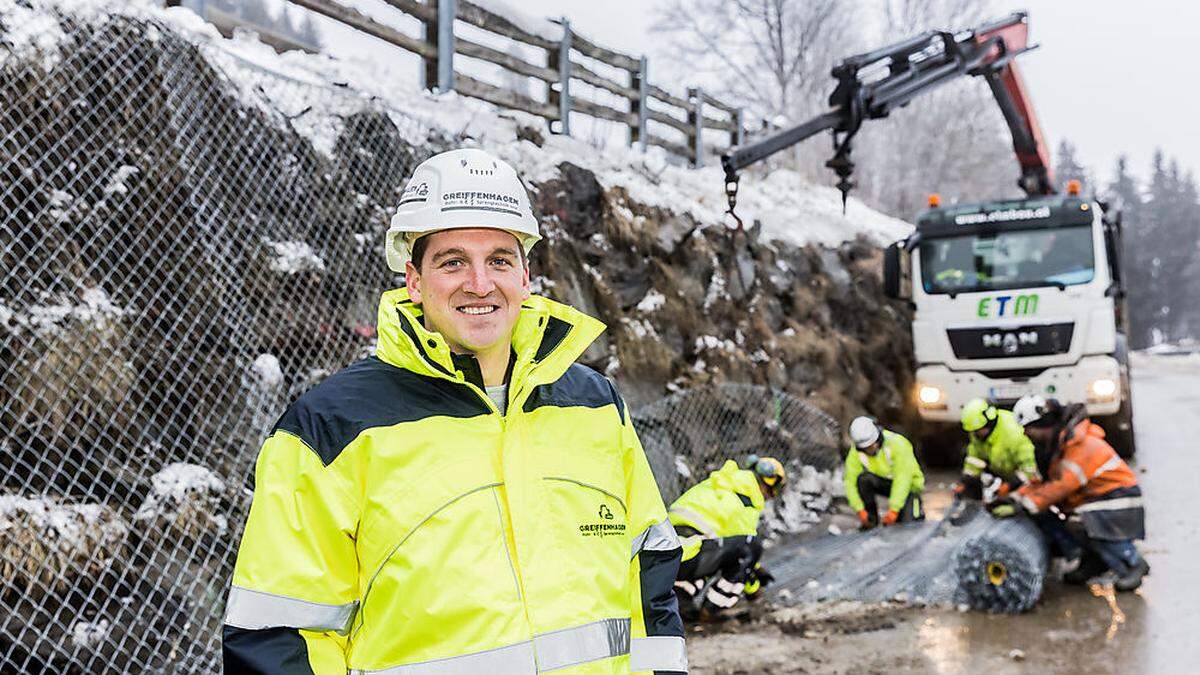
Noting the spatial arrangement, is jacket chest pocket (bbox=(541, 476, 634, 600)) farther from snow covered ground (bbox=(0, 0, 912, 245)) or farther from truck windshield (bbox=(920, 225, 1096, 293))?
truck windshield (bbox=(920, 225, 1096, 293))

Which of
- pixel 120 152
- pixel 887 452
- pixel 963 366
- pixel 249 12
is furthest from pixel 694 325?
pixel 120 152

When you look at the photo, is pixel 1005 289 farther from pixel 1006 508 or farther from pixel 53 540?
pixel 53 540

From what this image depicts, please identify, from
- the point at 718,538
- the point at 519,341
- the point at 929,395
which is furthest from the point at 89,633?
the point at 929,395

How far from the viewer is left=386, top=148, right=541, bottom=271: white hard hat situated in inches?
80.4

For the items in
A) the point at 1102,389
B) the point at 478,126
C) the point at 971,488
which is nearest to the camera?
the point at 478,126

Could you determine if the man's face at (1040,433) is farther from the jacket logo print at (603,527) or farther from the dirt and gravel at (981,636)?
the jacket logo print at (603,527)

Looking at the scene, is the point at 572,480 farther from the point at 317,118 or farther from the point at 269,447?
the point at 317,118

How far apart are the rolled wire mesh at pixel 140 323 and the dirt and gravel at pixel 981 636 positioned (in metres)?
2.92

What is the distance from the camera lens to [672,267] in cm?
930

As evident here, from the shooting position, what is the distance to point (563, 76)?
10406mm

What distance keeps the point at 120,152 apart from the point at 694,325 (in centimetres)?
569

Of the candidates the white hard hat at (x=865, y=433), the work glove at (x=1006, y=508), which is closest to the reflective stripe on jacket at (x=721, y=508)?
the work glove at (x=1006, y=508)

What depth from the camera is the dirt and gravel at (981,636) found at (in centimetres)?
520

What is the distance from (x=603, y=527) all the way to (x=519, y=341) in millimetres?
490
